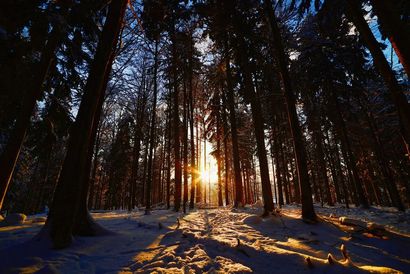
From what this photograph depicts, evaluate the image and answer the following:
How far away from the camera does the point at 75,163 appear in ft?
14.0

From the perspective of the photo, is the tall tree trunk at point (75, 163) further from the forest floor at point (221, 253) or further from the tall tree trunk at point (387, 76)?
the tall tree trunk at point (387, 76)

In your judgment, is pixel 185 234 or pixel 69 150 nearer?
pixel 69 150

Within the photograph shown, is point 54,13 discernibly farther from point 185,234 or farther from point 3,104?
point 185,234

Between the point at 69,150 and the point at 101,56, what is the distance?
2.34m

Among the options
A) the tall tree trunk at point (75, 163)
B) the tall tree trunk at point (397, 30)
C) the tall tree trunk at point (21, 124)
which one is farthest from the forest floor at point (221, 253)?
the tall tree trunk at point (397, 30)

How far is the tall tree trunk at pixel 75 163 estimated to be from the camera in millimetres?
3938

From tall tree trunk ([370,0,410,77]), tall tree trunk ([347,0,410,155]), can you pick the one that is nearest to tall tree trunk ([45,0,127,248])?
tall tree trunk ([370,0,410,77])

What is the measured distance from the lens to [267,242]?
4.52 metres

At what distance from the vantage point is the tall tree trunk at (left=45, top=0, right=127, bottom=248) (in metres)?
3.94

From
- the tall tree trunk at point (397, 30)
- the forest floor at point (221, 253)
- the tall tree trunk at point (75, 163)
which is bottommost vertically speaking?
the forest floor at point (221, 253)

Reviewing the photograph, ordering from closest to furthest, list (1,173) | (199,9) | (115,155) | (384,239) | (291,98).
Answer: (384,239) < (1,173) < (291,98) < (199,9) < (115,155)

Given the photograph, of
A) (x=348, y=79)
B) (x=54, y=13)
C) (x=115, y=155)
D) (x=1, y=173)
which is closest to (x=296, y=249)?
(x=54, y=13)

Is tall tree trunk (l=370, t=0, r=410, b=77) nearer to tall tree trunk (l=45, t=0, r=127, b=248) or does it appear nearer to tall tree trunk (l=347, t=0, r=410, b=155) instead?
tall tree trunk (l=347, t=0, r=410, b=155)

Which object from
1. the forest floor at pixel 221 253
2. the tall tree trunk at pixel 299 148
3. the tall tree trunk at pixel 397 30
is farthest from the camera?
the tall tree trunk at pixel 299 148
